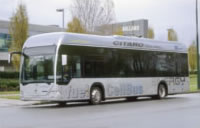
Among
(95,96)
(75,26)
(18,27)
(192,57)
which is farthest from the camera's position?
(192,57)

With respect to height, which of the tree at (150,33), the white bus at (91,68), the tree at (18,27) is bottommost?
the white bus at (91,68)

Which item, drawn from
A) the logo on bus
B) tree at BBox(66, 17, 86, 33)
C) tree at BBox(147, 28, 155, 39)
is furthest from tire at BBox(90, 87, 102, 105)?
tree at BBox(147, 28, 155, 39)

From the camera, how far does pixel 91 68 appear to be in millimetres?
22641

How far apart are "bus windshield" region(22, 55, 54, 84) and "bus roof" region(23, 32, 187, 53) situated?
2.06 feet

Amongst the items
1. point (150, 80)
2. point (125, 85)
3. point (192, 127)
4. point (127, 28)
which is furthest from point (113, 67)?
point (127, 28)

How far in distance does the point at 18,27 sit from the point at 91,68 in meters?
23.2

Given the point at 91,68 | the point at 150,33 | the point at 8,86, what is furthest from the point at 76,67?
the point at 150,33

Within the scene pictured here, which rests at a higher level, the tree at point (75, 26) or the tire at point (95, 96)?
the tree at point (75, 26)

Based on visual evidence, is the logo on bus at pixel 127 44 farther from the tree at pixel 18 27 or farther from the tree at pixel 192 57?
the tree at pixel 192 57

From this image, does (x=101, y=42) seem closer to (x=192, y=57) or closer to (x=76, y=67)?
(x=76, y=67)

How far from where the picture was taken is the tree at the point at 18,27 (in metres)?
44.5

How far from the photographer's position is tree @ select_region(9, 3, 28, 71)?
1752 inches

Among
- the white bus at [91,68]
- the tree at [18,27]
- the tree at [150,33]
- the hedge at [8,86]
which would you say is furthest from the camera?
the tree at [150,33]

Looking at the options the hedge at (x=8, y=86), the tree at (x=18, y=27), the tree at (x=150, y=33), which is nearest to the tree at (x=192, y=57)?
the tree at (x=150, y=33)
